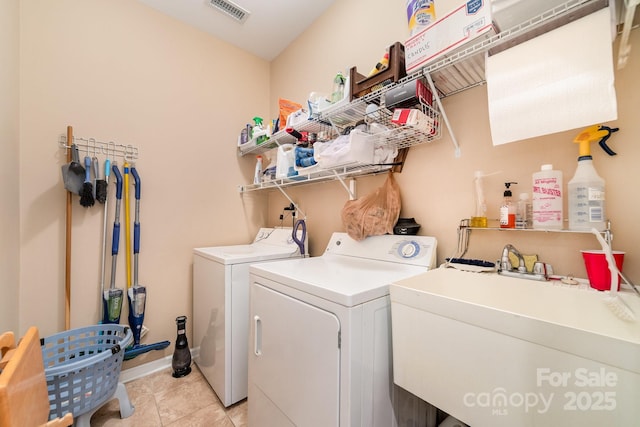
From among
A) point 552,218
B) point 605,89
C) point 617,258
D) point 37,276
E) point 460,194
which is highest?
point 605,89

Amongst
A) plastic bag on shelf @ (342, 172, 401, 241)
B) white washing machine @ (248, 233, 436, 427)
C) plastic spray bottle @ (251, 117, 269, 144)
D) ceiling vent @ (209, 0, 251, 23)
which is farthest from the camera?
plastic spray bottle @ (251, 117, 269, 144)

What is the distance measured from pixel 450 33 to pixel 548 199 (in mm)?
783

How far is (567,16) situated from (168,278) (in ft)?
9.33

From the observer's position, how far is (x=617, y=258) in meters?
0.84

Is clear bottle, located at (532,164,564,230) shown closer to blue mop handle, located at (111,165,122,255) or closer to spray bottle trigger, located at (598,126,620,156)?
spray bottle trigger, located at (598,126,620,156)

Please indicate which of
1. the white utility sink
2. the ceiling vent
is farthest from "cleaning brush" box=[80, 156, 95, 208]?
the white utility sink

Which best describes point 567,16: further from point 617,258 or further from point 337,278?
point 337,278

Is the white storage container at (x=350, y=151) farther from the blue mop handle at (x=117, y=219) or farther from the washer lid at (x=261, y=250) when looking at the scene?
the blue mop handle at (x=117, y=219)

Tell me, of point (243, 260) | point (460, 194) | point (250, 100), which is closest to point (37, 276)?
point (243, 260)

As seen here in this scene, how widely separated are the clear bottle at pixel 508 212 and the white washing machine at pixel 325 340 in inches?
13.0

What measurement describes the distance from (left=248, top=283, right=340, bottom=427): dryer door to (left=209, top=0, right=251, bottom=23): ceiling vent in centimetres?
235

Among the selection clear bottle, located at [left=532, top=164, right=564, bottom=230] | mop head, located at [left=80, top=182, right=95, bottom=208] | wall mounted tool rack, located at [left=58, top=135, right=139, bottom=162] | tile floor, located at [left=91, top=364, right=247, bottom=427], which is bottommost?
tile floor, located at [left=91, top=364, right=247, bottom=427]

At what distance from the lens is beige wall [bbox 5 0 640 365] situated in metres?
1.17

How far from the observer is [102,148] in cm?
189
